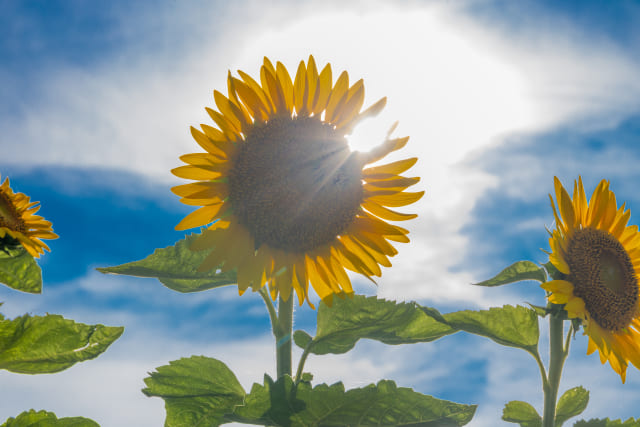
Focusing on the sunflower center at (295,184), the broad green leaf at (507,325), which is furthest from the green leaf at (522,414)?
the sunflower center at (295,184)

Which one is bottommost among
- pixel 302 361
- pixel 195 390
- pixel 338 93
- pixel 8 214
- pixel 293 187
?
pixel 195 390

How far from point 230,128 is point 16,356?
4.39 ft

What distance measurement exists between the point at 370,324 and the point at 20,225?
12.6 ft

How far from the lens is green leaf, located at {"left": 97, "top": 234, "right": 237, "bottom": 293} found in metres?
2.66

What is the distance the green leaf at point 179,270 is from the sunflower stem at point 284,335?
0.29 metres

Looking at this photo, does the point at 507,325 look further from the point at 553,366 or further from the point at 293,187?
the point at 293,187

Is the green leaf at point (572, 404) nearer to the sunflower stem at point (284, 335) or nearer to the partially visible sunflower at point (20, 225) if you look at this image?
the sunflower stem at point (284, 335)

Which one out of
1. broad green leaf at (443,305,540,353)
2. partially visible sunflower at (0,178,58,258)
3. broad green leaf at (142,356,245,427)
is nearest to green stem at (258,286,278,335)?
broad green leaf at (142,356,245,427)

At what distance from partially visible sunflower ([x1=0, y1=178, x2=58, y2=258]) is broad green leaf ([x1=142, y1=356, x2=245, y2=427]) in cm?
252

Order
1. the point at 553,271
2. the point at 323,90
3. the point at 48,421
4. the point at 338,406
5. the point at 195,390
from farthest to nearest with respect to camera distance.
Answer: the point at 553,271
the point at 323,90
the point at 195,390
the point at 338,406
the point at 48,421

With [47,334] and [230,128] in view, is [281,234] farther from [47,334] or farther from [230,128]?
[47,334]

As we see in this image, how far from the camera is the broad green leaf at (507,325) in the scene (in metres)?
3.05

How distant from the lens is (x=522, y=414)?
3.26 metres

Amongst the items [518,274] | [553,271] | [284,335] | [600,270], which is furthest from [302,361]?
[600,270]
